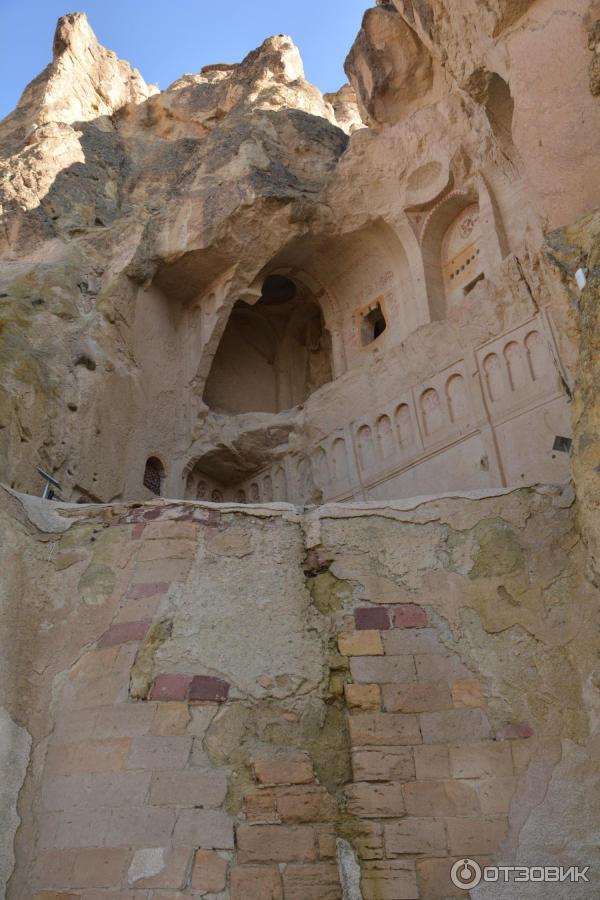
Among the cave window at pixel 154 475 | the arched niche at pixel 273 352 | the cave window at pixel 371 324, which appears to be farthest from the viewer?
the arched niche at pixel 273 352

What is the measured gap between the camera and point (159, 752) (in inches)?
176

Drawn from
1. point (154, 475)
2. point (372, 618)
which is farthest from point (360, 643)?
point (154, 475)

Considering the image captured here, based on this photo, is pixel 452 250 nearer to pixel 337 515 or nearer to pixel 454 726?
pixel 337 515

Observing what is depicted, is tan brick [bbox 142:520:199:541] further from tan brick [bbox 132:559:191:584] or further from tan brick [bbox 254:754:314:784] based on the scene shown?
tan brick [bbox 254:754:314:784]

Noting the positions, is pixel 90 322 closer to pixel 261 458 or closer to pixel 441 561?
pixel 261 458

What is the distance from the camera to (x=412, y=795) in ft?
14.3

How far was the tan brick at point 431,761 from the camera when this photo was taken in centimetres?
443

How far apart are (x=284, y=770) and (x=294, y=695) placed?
46 cm

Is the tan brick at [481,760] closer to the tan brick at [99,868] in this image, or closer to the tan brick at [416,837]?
the tan brick at [416,837]

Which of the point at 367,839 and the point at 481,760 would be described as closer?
the point at 367,839

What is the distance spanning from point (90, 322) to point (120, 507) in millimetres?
5504

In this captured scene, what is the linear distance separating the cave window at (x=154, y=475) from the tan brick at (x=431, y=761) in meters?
7.09

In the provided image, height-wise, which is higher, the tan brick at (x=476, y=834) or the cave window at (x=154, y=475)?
the cave window at (x=154, y=475)

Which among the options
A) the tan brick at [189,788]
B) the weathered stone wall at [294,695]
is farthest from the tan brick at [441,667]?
the tan brick at [189,788]
